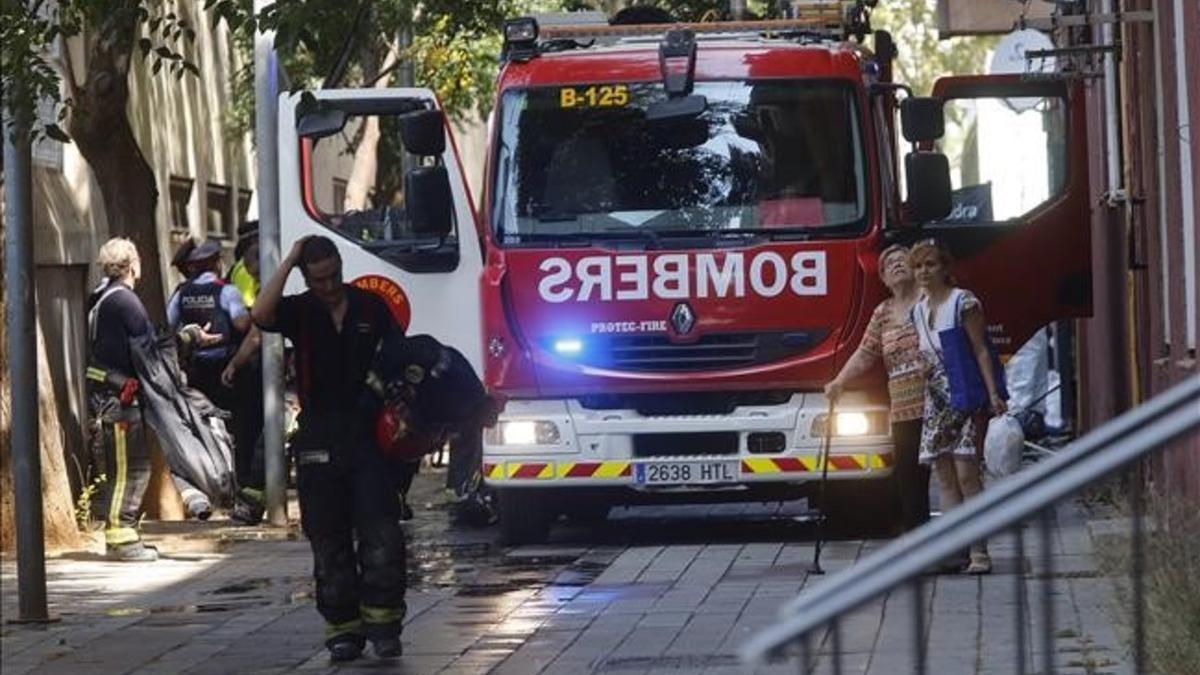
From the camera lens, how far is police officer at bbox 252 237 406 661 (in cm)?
1167

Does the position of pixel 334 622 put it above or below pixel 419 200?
below

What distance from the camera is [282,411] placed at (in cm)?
1822

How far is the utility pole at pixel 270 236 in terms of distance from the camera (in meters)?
18.1

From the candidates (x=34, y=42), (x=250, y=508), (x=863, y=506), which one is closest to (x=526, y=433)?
(x=863, y=506)

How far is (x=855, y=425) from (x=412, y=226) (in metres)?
2.74

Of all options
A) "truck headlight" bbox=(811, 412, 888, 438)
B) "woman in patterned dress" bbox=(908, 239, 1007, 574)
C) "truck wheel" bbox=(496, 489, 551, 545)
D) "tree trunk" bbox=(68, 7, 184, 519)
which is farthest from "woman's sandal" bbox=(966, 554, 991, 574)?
"tree trunk" bbox=(68, 7, 184, 519)

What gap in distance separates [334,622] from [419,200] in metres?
5.21

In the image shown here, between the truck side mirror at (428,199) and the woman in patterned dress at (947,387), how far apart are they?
3470 mm

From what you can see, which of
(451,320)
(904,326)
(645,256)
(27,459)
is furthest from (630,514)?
(27,459)

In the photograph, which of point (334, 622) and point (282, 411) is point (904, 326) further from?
point (282, 411)

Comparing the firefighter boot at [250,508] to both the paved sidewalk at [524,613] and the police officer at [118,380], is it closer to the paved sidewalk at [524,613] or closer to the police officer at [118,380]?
the paved sidewalk at [524,613]

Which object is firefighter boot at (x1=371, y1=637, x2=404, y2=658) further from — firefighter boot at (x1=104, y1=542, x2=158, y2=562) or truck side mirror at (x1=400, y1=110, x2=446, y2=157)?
truck side mirror at (x1=400, y1=110, x2=446, y2=157)

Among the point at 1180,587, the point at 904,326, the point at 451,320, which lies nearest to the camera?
the point at 1180,587

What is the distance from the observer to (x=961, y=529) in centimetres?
486
